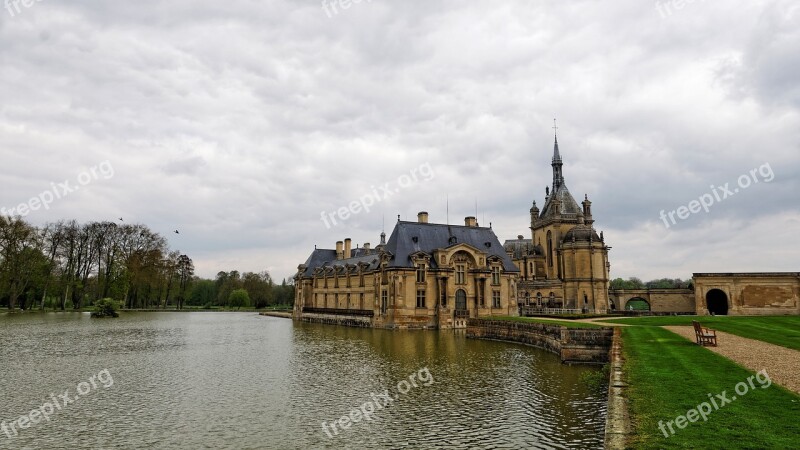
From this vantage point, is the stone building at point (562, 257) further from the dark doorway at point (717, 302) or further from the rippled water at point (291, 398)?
the rippled water at point (291, 398)

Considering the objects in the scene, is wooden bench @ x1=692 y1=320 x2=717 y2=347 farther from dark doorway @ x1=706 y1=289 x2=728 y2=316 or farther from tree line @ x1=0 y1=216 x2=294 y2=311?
tree line @ x1=0 y1=216 x2=294 y2=311

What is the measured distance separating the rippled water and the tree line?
1821 inches

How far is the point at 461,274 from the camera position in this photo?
2119 inches

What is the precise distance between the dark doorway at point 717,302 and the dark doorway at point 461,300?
27.9m

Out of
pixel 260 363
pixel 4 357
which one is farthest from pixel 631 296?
pixel 4 357

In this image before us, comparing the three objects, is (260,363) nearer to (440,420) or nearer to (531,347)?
(440,420)

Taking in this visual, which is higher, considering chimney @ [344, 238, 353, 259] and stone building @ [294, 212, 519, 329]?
chimney @ [344, 238, 353, 259]

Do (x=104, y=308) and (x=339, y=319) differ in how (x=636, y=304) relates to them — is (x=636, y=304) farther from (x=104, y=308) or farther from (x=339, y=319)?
(x=104, y=308)

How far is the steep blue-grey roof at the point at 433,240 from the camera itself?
174ft

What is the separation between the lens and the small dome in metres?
Answer: 65.6

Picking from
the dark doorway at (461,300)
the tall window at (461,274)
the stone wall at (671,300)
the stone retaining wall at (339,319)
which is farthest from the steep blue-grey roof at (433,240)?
the stone wall at (671,300)

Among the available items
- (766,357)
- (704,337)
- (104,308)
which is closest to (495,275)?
(704,337)

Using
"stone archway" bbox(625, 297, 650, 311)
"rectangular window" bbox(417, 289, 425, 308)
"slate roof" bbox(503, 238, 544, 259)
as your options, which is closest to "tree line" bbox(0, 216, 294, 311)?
"rectangular window" bbox(417, 289, 425, 308)

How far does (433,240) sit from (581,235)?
23365mm
